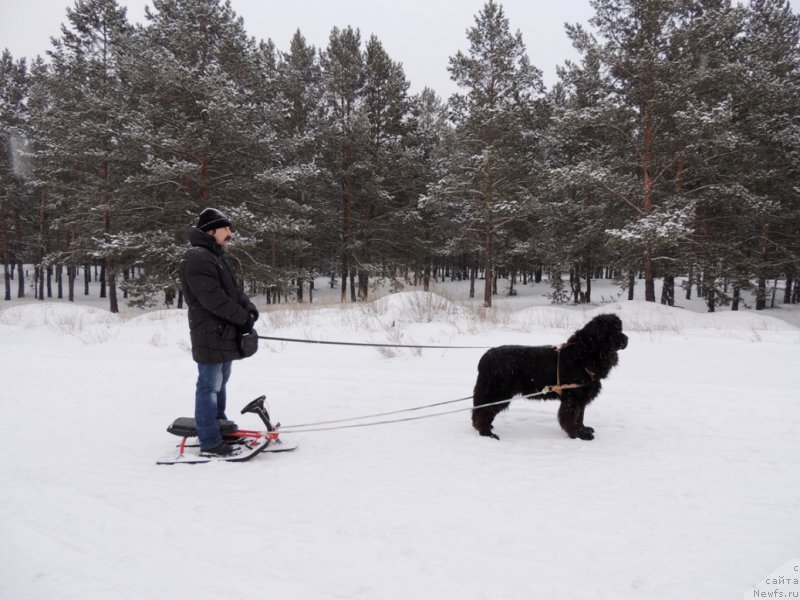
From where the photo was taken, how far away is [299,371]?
22.4ft

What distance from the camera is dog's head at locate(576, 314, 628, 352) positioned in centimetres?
412

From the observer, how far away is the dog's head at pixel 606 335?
162 inches

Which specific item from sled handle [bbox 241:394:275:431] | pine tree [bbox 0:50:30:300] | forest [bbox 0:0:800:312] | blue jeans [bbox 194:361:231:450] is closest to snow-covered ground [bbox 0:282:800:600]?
blue jeans [bbox 194:361:231:450]

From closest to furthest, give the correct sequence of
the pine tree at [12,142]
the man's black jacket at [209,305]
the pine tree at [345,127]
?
the man's black jacket at [209,305] → the pine tree at [345,127] → the pine tree at [12,142]

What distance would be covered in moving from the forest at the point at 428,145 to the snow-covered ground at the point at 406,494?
427 inches

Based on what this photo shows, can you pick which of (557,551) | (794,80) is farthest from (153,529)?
(794,80)

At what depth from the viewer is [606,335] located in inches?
163

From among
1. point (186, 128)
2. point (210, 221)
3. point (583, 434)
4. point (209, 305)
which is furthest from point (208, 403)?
point (186, 128)

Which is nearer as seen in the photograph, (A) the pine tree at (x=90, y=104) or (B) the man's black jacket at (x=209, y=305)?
(B) the man's black jacket at (x=209, y=305)

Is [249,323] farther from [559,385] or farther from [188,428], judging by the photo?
[559,385]

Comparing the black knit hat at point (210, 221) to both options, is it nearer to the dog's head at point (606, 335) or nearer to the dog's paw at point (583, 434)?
the dog's head at point (606, 335)

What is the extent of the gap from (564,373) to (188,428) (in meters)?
3.75

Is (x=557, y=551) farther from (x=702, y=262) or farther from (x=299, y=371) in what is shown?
(x=702, y=262)

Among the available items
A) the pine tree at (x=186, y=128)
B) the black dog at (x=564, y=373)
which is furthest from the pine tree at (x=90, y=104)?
the black dog at (x=564, y=373)
